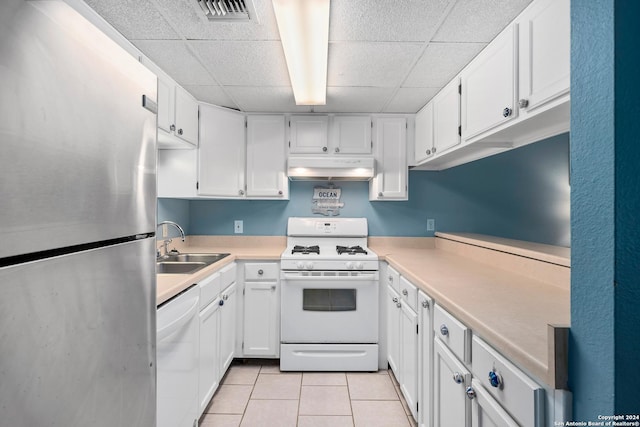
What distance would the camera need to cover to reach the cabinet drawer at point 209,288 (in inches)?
71.8

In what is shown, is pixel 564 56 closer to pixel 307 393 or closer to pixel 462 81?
pixel 462 81

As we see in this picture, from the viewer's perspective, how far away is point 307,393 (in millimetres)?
2191

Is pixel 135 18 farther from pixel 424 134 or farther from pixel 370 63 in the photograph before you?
pixel 424 134

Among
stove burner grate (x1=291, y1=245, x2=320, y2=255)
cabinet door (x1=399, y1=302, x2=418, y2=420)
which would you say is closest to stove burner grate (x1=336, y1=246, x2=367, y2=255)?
stove burner grate (x1=291, y1=245, x2=320, y2=255)

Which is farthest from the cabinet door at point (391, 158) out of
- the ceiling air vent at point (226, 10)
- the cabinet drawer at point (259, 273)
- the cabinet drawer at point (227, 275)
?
the ceiling air vent at point (226, 10)

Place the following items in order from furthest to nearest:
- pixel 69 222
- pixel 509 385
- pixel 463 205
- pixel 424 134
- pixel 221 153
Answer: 1. pixel 463 205
2. pixel 221 153
3. pixel 424 134
4. pixel 509 385
5. pixel 69 222

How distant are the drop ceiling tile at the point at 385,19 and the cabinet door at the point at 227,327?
1823mm

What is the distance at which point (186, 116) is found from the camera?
2.43m

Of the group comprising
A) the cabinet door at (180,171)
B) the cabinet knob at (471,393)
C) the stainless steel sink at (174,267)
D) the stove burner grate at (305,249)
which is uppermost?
the cabinet door at (180,171)

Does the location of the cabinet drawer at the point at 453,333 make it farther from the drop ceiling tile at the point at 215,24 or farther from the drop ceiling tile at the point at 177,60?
the drop ceiling tile at the point at 177,60

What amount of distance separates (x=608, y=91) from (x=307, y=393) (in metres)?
2.28

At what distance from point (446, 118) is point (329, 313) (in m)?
1.70

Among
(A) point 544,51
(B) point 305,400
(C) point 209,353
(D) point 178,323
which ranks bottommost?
(B) point 305,400

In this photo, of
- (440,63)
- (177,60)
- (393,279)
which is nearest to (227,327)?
(393,279)
